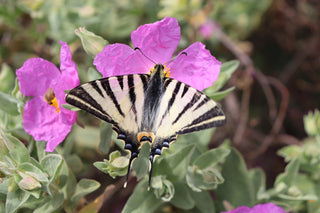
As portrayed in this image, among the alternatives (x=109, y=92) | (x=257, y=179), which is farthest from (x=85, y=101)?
(x=257, y=179)

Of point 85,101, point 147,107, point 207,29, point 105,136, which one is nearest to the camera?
point 85,101

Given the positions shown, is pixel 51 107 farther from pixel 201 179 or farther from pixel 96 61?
pixel 201 179

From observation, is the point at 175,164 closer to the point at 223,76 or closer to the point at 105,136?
the point at 105,136

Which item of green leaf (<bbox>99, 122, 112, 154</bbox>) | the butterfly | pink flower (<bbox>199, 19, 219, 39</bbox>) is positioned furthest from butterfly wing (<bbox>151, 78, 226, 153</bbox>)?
pink flower (<bbox>199, 19, 219, 39</bbox>)

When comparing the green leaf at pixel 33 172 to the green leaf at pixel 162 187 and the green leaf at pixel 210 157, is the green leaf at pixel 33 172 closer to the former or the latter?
the green leaf at pixel 162 187

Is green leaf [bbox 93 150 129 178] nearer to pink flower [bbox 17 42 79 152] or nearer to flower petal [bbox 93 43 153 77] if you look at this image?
pink flower [bbox 17 42 79 152]

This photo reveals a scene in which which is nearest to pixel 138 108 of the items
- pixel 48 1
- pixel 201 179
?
pixel 201 179
